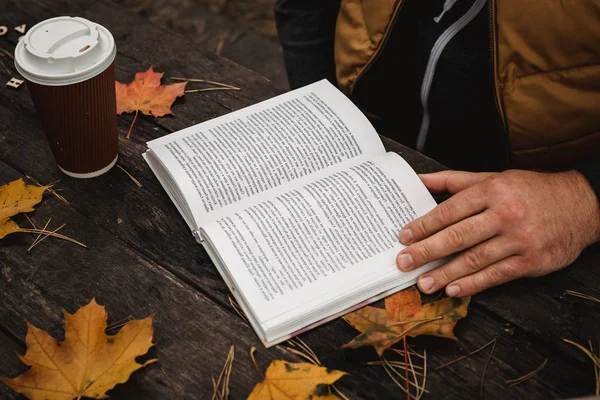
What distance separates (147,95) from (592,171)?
37.3 inches

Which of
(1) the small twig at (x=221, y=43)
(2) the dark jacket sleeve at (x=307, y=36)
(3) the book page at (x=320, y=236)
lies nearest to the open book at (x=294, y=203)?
(3) the book page at (x=320, y=236)

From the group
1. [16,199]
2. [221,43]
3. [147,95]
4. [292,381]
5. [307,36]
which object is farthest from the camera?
[221,43]

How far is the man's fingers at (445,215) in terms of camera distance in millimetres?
1009

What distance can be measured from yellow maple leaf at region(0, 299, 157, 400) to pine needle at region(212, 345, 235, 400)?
4.7 inches

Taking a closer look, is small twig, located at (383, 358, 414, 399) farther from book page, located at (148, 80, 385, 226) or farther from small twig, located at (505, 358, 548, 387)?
book page, located at (148, 80, 385, 226)

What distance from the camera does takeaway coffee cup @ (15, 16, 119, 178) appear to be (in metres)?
0.93

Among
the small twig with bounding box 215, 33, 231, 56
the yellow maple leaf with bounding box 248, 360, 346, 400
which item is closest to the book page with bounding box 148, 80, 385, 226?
the yellow maple leaf with bounding box 248, 360, 346, 400

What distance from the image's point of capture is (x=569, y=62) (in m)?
1.15

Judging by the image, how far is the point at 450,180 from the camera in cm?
112

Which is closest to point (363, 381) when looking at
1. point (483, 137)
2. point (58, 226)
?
point (58, 226)

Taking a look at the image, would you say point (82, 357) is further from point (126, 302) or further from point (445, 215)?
Answer: point (445, 215)

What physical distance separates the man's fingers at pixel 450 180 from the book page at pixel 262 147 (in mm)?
114

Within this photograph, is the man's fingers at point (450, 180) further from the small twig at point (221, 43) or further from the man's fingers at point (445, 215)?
the small twig at point (221, 43)

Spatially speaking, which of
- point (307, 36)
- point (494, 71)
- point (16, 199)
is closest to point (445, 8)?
point (494, 71)
